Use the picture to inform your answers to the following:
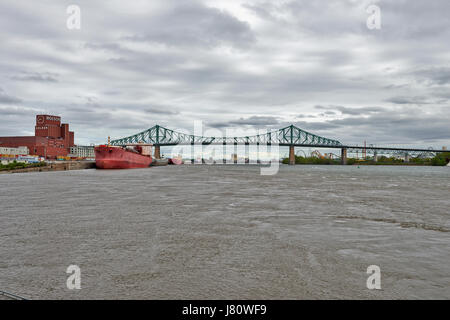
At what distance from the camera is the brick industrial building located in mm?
159738

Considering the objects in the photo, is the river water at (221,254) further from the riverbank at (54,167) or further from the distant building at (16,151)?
the distant building at (16,151)

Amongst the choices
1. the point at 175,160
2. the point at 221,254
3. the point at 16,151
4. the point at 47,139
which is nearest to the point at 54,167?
the point at 221,254

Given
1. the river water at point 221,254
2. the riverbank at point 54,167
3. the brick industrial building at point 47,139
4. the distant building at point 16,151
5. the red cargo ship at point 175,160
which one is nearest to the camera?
the river water at point 221,254

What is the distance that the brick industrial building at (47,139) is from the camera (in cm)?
15974

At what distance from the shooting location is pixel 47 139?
168 meters

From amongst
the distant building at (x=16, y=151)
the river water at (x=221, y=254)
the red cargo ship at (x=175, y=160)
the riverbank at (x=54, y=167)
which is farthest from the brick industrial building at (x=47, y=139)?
the river water at (x=221, y=254)

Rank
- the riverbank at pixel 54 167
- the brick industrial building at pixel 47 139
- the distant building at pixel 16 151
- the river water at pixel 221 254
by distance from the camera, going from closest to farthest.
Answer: the river water at pixel 221 254 → the riverbank at pixel 54 167 → the distant building at pixel 16 151 → the brick industrial building at pixel 47 139

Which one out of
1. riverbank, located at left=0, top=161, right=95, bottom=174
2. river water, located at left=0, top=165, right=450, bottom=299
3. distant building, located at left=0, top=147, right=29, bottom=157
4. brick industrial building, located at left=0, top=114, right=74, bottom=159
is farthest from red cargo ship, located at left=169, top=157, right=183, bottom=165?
river water, located at left=0, top=165, right=450, bottom=299

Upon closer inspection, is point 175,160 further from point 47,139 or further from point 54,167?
point 54,167

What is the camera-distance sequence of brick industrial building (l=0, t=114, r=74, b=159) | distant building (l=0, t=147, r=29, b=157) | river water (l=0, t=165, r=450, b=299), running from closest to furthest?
river water (l=0, t=165, r=450, b=299)
distant building (l=0, t=147, r=29, b=157)
brick industrial building (l=0, t=114, r=74, b=159)

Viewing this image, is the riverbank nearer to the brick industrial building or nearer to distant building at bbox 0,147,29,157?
the brick industrial building

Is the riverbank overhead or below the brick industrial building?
below
